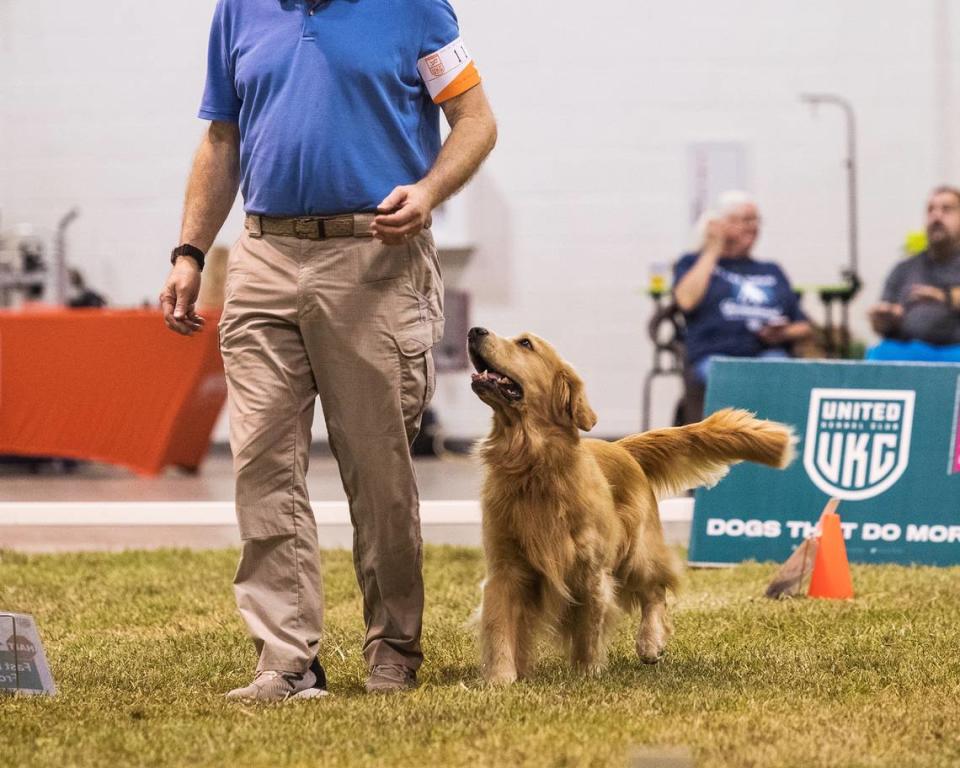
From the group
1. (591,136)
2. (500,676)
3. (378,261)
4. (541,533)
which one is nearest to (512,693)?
(500,676)

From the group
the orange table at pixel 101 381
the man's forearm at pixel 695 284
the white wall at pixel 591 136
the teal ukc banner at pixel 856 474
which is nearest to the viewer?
the teal ukc banner at pixel 856 474

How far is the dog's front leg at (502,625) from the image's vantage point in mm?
3557

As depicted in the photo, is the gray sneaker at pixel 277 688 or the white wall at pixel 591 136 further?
the white wall at pixel 591 136

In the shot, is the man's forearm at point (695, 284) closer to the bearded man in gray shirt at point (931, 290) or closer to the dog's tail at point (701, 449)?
the bearded man in gray shirt at point (931, 290)

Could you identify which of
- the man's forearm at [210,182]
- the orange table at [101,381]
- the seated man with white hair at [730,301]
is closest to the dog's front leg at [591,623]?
the man's forearm at [210,182]

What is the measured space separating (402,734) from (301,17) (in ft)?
4.99

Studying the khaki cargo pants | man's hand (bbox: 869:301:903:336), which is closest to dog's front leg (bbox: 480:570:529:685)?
the khaki cargo pants

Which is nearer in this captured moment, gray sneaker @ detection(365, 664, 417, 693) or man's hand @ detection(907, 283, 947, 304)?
gray sneaker @ detection(365, 664, 417, 693)

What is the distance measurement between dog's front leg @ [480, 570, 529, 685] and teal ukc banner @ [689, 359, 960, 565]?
2364 millimetres

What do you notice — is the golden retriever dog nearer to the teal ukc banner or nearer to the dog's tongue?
the dog's tongue

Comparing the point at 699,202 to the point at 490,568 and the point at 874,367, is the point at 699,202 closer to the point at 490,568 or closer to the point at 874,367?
the point at 874,367

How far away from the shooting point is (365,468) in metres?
3.43

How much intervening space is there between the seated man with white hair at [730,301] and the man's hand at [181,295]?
4.79m

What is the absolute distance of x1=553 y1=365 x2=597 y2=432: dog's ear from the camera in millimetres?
3672
